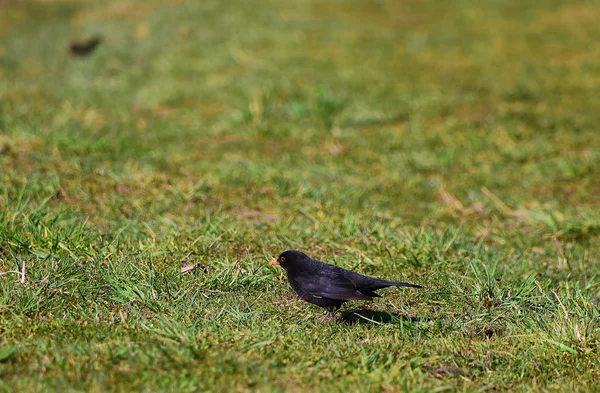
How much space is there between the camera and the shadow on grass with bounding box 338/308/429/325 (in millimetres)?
4648

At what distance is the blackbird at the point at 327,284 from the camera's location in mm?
4488

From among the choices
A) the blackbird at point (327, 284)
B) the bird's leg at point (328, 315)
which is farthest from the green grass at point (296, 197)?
the blackbird at point (327, 284)

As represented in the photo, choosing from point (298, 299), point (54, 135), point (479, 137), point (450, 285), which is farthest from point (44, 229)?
point (479, 137)

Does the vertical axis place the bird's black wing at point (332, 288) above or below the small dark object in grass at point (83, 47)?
above

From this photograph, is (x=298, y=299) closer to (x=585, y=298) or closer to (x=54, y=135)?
(x=585, y=298)

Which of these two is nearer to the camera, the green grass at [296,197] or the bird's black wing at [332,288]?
the green grass at [296,197]

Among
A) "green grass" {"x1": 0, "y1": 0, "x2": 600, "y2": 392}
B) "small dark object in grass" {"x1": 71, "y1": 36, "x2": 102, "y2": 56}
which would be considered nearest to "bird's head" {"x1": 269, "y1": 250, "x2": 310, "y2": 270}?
"green grass" {"x1": 0, "y1": 0, "x2": 600, "y2": 392}

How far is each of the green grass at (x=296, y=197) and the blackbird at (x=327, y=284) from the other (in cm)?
17

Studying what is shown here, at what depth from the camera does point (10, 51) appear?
1564 cm

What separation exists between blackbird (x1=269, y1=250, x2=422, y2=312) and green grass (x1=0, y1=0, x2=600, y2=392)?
17 centimetres

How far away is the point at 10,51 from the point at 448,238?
41.4ft

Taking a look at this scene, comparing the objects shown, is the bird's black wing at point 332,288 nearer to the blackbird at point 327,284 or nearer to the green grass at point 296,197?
the blackbird at point 327,284

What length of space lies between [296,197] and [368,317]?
2814 millimetres

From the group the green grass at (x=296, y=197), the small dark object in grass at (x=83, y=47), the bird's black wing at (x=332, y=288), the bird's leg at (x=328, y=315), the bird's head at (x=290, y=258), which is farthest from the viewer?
the small dark object in grass at (x=83, y=47)
